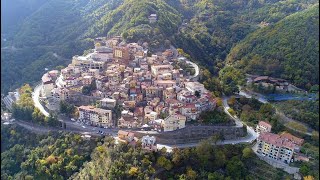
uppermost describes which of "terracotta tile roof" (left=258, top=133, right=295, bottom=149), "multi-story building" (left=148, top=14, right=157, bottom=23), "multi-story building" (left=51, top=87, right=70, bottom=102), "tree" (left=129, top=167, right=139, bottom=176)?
"multi-story building" (left=148, top=14, right=157, bottom=23)

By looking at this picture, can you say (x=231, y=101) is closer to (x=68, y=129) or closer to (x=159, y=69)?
(x=159, y=69)

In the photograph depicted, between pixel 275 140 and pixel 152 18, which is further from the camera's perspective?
pixel 152 18

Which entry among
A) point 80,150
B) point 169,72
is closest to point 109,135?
point 80,150

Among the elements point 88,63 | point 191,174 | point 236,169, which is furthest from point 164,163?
point 88,63

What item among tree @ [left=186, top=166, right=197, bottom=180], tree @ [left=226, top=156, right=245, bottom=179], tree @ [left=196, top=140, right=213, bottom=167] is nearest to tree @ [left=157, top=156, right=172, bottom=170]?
tree @ [left=186, top=166, right=197, bottom=180]

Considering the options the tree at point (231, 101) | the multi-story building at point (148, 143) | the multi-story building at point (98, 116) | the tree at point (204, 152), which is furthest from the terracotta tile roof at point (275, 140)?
the multi-story building at point (98, 116)

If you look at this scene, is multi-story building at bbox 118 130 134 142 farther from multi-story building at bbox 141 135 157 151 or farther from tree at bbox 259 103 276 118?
tree at bbox 259 103 276 118

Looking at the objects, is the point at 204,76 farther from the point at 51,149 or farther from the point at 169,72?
the point at 51,149
